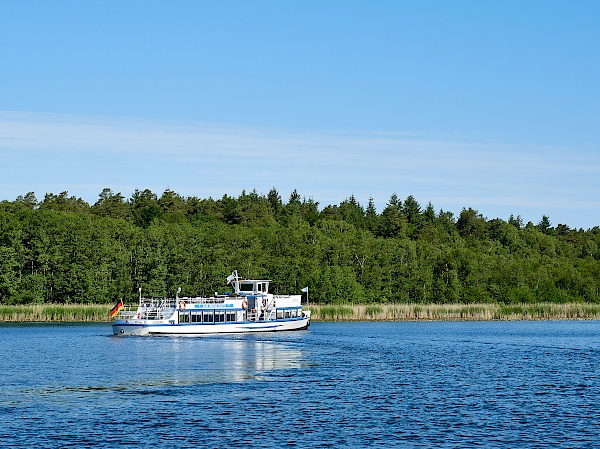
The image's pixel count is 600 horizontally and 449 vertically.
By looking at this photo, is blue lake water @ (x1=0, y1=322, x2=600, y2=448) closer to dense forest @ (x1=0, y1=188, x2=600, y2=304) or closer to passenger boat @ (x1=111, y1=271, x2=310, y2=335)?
passenger boat @ (x1=111, y1=271, x2=310, y2=335)

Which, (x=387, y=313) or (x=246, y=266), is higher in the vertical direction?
(x=246, y=266)

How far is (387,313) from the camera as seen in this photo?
144 metres

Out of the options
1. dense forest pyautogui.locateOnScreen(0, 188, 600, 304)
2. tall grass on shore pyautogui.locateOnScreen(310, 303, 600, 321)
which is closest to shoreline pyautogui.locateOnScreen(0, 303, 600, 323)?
tall grass on shore pyautogui.locateOnScreen(310, 303, 600, 321)

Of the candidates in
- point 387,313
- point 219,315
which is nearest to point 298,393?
point 219,315

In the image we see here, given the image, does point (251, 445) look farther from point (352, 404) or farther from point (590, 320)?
point (590, 320)

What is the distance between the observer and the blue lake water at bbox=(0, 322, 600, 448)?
134 ft

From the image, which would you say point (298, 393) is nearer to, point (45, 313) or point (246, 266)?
point (45, 313)

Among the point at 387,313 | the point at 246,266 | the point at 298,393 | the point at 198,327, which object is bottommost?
the point at 298,393

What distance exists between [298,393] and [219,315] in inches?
Result: 2147

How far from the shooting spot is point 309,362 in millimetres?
73000

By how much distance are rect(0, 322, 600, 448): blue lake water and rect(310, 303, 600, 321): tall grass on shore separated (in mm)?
48537

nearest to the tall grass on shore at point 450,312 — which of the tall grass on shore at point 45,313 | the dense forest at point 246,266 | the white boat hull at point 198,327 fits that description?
the dense forest at point 246,266

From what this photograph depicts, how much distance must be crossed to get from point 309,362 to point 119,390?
22013 mm

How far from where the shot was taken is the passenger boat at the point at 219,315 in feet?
341
